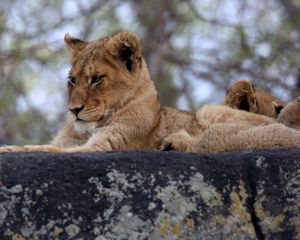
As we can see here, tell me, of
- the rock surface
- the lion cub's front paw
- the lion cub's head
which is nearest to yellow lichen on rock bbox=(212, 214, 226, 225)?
the rock surface

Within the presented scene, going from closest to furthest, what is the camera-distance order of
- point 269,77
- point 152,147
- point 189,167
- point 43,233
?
point 43,233
point 189,167
point 152,147
point 269,77

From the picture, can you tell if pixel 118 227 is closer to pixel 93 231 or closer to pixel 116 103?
pixel 93 231

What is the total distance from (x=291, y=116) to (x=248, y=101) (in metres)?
1.46

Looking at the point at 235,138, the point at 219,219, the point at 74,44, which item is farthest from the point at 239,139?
the point at 74,44

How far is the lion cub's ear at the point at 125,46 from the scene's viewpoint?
6609 millimetres

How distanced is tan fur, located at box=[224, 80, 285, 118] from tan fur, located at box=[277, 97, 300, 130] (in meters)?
1.18

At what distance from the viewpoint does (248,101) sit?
7.99 meters

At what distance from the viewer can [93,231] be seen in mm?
4469

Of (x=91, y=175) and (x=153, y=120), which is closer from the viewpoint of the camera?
(x=91, y=175)

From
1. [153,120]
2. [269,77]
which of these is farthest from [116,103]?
[269,77]

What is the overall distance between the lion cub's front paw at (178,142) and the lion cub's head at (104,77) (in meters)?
0.57

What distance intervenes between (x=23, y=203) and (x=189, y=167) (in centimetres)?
82

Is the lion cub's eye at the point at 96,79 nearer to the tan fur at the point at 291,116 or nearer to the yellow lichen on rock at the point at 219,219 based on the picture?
the tan fur at the point at 291,116

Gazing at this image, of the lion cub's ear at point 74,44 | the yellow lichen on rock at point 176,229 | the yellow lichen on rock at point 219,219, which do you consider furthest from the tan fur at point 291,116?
the yellow lichen on rock at point 176,229
